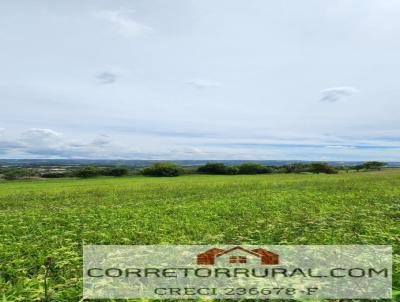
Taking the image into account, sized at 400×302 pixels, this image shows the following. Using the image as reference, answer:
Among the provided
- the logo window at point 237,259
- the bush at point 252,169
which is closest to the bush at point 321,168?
the bush at point 252,169

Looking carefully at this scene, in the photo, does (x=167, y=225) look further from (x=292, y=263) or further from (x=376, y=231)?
(x=376, y=231)

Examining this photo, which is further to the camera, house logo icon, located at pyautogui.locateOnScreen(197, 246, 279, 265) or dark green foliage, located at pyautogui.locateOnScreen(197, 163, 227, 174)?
dark green foliage, located at pyautogui.locateOnScreen(197, 163, 227, 174)

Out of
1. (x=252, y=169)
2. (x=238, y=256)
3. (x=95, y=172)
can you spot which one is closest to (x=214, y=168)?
(x=252, y=169)

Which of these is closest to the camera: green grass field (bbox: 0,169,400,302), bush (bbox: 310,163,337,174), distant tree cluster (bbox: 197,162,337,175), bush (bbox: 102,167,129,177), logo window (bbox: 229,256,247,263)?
green grass field (bbox: 0,169,400,302)

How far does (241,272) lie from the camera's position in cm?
725

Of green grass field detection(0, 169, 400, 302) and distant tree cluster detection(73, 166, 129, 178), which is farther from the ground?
green grass field detection(0, 169, 400, 302)

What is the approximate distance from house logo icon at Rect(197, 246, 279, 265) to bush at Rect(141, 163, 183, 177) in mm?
89296

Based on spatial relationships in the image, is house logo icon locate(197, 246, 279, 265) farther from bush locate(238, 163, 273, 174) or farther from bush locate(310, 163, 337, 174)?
bush locate(310, 163, 337, 174)

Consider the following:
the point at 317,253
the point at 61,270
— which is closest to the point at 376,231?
the point at 317,253

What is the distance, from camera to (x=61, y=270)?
788 cm

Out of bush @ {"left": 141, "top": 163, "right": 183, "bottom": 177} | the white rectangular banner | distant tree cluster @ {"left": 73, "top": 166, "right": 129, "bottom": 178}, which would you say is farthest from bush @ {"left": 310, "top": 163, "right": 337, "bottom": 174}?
the white rectangular banner

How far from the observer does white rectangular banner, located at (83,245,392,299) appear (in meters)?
6.27

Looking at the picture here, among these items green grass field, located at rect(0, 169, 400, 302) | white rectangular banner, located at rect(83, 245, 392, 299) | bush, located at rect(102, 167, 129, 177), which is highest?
white rectangular banner, located at rect(83, 245, 392, 299)

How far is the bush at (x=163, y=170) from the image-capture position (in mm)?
98637
